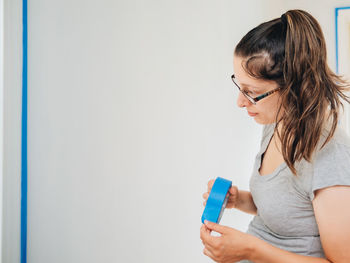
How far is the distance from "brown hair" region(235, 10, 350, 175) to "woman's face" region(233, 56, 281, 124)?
14mm

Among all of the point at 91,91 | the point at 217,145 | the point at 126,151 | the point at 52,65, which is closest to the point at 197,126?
the point at 217,145

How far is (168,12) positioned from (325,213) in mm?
895

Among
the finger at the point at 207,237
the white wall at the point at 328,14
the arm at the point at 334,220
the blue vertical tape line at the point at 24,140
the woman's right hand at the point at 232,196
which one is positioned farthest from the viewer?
the white wall at the point at 328,14

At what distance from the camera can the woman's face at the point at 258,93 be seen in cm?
78

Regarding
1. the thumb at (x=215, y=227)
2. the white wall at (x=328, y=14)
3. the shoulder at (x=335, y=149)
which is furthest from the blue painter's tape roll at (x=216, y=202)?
the white wall at (x=328, y=14)

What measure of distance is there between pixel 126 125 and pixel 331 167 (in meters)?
0.66

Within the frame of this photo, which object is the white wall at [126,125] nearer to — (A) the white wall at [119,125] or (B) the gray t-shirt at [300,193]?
(A) the white wall at [119,125]

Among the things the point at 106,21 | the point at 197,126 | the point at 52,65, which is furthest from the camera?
the point at 197,126

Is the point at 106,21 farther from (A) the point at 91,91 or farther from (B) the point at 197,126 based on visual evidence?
(B) the point at 197,126

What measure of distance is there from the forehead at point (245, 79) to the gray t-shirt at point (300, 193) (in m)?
0.17

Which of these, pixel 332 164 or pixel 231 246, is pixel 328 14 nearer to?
pixel 332 164

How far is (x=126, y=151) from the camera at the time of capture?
114cm

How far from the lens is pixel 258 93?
792 mm

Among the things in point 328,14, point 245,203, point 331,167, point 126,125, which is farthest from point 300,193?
point 328,14
